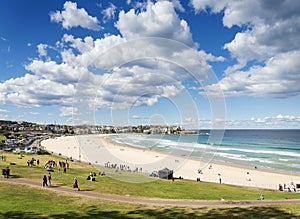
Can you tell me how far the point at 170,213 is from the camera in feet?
47.1

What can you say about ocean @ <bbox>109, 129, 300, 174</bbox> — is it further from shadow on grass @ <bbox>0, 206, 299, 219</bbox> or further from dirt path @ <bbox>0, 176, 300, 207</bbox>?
shadow on grass @ <bbox>0, 206, 299, 219</bbox>

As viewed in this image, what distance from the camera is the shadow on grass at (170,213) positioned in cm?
1300

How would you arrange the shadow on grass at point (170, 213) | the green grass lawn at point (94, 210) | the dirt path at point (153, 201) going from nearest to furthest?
the shadow on grass at point (170, 213)
the green grass lawn at point (94, 210)
the dirt path at point (153, 201)

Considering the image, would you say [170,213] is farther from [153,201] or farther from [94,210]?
[94,210]

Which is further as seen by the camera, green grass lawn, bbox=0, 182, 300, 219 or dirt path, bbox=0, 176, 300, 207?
dirt path, bbox=0, 176, 300, 207

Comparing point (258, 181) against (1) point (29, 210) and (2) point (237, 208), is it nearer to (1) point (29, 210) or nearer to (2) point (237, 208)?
(2) point (237, 208)

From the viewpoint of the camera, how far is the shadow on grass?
1300 centimetres

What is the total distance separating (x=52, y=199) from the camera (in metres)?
16.5

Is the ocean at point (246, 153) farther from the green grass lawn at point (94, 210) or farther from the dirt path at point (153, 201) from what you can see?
the green grass lawn at point (94, 210)

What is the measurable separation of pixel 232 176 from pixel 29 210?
132 ft

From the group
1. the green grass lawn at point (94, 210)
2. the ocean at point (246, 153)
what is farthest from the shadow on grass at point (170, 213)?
the ocean at point (246, 153)

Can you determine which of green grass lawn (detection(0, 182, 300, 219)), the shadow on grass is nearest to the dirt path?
green grass lawn (detection(0, 182, 300, 219))

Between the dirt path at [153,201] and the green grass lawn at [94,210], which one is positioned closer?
the green grass lawn at [94,210]

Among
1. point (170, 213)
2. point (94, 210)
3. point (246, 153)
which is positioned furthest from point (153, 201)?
point (246, 153)
